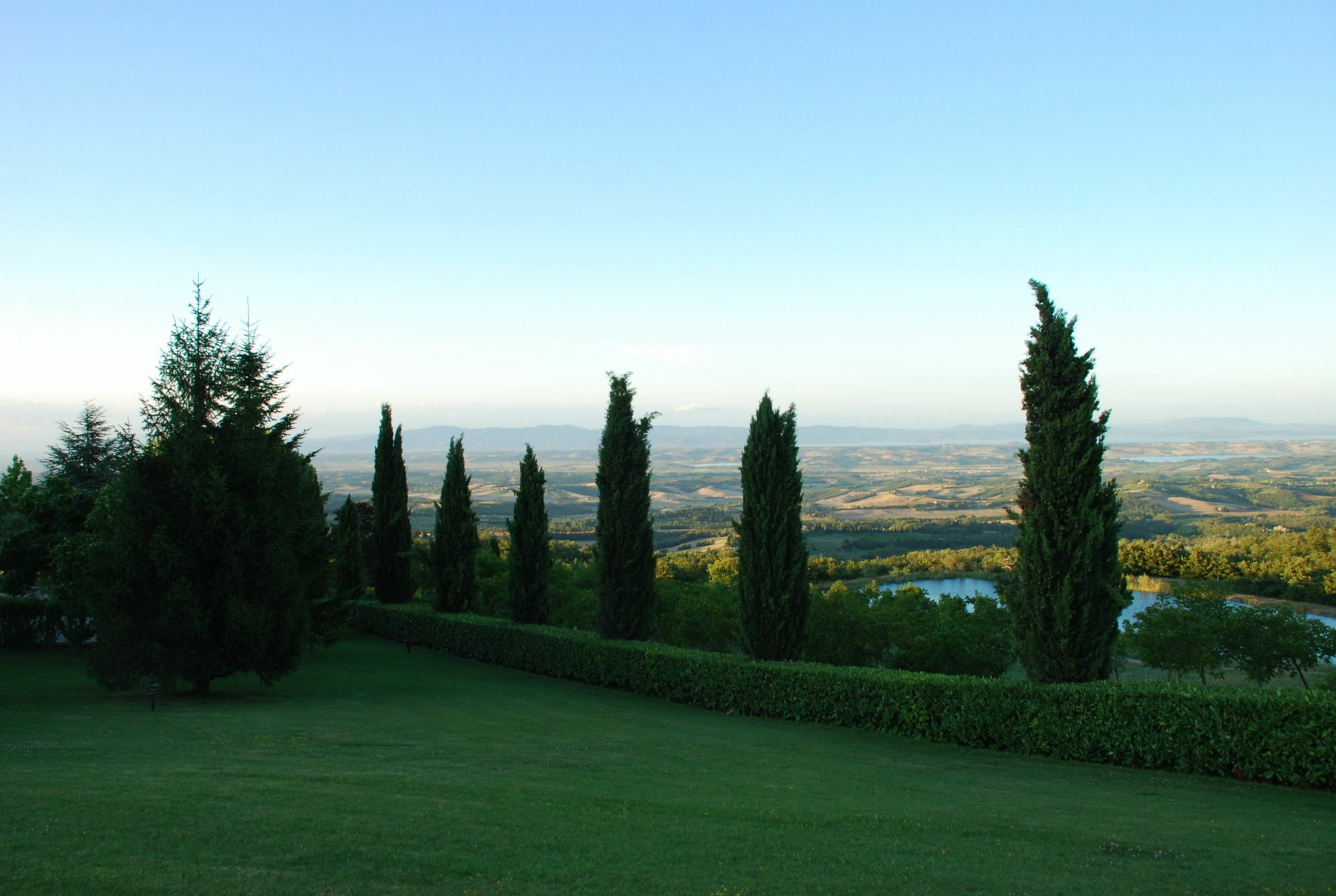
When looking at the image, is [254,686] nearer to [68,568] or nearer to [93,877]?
[68,568]

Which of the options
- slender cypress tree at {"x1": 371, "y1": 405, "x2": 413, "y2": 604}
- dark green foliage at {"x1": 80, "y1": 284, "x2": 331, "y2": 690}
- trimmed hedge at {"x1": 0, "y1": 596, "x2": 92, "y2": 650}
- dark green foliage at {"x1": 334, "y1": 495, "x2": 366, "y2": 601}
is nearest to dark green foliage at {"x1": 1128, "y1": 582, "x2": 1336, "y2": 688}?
dark green foliage at {"x1": 80, "y1": 284, "x2": 331, "y2": 690}

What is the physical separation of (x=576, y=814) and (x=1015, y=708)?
8.95 meters

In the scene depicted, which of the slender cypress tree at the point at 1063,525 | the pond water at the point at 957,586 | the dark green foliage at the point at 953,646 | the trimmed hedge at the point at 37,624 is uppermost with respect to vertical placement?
the slender cypress tree at the point at 1063,525

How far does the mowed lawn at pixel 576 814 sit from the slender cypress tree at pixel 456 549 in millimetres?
14240

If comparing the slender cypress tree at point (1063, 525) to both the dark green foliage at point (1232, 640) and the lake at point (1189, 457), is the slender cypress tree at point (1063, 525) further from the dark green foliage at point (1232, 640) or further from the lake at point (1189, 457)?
the lake at point (1189, 457)

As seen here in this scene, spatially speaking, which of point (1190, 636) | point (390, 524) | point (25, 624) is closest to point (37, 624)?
point (25, 624)

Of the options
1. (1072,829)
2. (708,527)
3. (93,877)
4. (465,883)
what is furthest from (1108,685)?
(708,527)

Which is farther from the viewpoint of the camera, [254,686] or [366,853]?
[254,686]

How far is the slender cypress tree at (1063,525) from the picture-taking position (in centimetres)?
1408

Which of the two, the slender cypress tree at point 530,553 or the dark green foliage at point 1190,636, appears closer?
the dark green foliage at point 1190,636

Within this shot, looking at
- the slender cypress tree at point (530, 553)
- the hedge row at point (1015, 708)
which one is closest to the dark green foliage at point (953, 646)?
the hedge row at point (1015, 708)

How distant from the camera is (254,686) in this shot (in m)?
17.5

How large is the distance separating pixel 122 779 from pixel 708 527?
266 ft

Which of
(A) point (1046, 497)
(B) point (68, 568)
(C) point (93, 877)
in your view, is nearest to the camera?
(C) point (93, 877)
